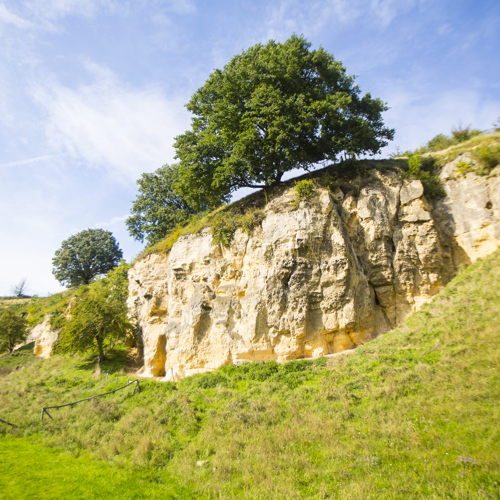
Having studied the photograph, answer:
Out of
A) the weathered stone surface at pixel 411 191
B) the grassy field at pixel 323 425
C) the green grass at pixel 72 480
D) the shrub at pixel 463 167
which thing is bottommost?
the green grass at pixel 72 480

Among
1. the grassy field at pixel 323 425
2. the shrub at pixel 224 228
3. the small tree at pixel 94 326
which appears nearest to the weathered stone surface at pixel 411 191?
the grassy field at pixel 323 425

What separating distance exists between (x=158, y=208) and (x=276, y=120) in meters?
17.8

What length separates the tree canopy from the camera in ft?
130

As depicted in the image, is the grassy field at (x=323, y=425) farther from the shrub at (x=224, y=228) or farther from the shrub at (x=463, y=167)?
the shrub at (x=224, y=228)

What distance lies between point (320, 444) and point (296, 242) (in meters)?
8.86

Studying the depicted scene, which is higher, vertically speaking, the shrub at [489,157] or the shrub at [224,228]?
the shrub at [489,157]

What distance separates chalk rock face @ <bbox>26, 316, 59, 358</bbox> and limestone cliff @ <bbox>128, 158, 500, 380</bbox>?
1916cm

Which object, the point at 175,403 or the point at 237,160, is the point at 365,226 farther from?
the point at 175,403

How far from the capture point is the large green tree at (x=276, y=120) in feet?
54.2

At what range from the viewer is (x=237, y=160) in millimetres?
17297

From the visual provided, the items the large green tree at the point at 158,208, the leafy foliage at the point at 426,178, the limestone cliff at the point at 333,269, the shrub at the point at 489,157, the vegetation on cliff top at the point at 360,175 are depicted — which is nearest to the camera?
the limestone cliff at the point at 333,269

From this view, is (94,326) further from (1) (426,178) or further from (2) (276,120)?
(1) (426,178)

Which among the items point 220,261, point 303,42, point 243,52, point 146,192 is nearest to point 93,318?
point 220,261

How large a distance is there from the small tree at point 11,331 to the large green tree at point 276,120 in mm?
27178
